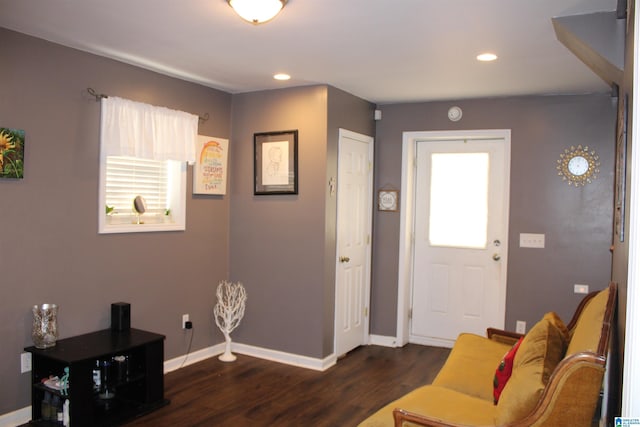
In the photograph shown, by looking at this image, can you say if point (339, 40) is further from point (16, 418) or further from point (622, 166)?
point (16, 418)

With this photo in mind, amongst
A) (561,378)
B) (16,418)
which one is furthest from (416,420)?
(16,418)

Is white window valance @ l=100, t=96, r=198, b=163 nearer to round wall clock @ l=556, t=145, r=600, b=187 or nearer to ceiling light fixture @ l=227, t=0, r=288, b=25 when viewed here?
ceiling light fixture @ l=227, t=0, r=288, b=25

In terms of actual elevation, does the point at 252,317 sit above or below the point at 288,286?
below

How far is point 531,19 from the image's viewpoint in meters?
2.85

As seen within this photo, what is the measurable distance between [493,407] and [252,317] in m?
2.76

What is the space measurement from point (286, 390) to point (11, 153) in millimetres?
2503

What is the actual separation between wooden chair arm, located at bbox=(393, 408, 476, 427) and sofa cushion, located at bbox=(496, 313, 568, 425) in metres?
0.21

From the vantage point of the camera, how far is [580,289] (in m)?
4.61

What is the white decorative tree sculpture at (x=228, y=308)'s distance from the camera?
467 cm

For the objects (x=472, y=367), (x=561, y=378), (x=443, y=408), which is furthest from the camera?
(x=472, y=367)

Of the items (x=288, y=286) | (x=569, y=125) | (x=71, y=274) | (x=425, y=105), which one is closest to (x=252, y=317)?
(x=288, y=286)

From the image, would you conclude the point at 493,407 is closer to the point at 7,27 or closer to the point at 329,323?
the point at 329,323

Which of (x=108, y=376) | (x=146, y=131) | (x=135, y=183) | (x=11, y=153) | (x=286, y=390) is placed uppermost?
(x=146, y=131)

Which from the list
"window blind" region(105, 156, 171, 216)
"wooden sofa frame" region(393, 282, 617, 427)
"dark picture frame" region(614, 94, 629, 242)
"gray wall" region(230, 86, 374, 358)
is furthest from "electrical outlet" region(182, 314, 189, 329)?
"dark picture frame" region(614, 94, 629, 242)
